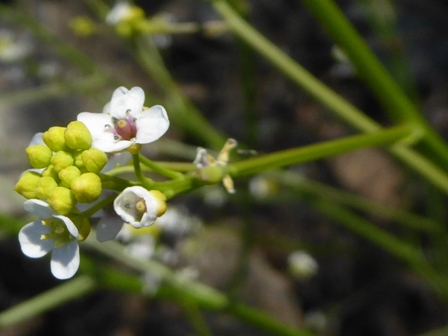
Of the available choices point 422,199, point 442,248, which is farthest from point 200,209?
point 442,248

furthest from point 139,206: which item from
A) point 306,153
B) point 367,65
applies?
point 367,65

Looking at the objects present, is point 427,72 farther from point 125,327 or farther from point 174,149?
point 125,327

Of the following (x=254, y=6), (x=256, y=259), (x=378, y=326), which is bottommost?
(x=378, y=326)

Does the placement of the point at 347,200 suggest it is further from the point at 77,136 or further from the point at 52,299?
the point at 77,136

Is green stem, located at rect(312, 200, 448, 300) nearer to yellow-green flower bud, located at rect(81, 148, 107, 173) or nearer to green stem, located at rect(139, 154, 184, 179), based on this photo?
green stem, located at rect(139, 154, 184, 179)

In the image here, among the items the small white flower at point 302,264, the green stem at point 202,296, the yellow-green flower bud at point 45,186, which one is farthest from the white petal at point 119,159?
the small white flower at point 302,264

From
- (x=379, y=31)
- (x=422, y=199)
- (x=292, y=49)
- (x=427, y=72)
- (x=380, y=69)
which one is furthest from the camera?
(x=292, y=49)

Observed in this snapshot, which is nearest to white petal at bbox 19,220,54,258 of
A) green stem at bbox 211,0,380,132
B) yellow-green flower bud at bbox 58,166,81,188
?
yellow-green flower bud at bbox 58,166,81,188
